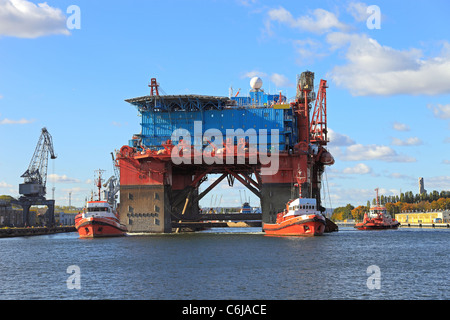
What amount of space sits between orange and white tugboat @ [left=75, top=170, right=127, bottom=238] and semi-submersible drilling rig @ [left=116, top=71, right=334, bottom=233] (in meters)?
4.46

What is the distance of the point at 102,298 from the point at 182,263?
51.4 ft

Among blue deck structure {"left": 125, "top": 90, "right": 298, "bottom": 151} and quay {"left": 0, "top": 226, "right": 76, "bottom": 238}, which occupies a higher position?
blue deck structure {"left": 125, "top": 90, "right": 298, "bottom": 151}

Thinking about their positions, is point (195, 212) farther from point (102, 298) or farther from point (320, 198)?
point (102, 298)

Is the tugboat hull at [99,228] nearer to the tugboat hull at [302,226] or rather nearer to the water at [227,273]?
the water at [227,273]

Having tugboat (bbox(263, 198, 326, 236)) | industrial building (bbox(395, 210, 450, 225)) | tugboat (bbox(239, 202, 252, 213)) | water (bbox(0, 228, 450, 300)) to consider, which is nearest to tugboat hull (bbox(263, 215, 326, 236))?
tugboat (bbox(263, 198, 326, 236))

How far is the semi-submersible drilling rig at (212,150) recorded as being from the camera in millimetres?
87062

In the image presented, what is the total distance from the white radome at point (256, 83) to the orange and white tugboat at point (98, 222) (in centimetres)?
3073
